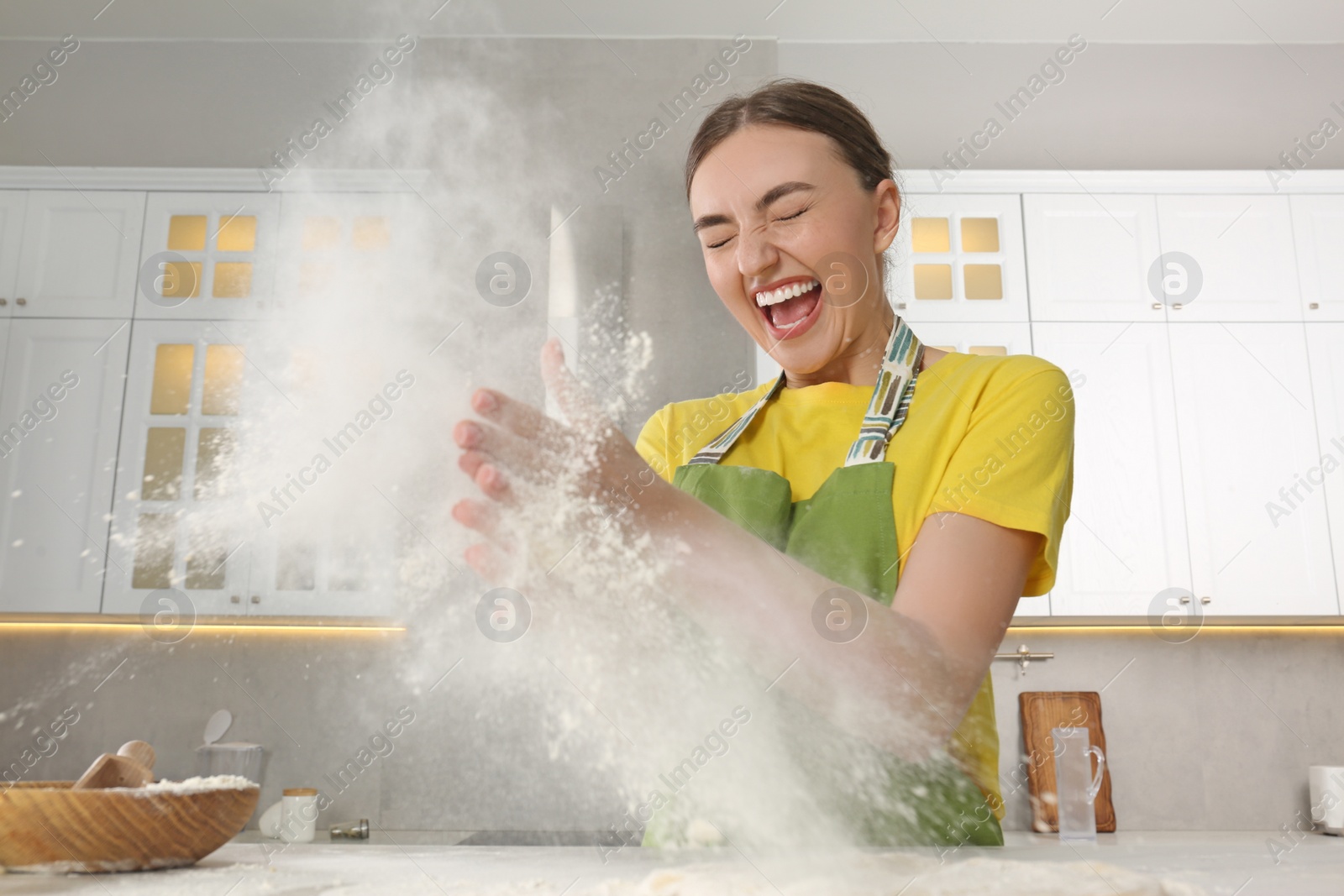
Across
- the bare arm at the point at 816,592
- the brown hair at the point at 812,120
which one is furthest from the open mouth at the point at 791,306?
the bare arm at the point at 816,592

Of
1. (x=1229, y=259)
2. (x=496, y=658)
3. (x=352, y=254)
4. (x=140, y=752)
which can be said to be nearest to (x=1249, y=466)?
(x=1229, y=259)

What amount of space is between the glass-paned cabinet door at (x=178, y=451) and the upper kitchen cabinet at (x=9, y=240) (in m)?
0.32

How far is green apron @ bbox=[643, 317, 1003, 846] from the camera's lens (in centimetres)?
73

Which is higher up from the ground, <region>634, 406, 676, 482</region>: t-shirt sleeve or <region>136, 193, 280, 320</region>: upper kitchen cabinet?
<region>136, 193, 280, 320</region>: upper kitchen cabinet

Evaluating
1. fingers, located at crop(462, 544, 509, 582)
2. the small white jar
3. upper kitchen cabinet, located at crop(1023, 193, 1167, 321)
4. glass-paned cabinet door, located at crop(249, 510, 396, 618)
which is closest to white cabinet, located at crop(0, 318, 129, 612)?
glass-paned cabinet door, located at crop(249, 510, 396, 618)

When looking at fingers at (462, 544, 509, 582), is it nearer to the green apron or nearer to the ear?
the green apron

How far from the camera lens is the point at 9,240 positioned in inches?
78.7

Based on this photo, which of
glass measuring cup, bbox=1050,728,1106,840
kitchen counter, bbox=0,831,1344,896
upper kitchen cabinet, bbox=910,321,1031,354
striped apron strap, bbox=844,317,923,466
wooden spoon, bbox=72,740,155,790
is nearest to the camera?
kitchen counter, bbox=0,831,1344,896

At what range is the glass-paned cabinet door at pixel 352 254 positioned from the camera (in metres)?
1.51

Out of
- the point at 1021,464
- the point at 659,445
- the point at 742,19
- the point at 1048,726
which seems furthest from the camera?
the point at 742,19

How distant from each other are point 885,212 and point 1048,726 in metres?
1.55

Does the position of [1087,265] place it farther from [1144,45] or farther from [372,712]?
[372,712]

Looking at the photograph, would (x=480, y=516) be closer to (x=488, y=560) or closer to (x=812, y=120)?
(x=488, y=560)

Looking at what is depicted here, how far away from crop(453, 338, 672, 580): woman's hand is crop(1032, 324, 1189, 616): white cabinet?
1.63m
